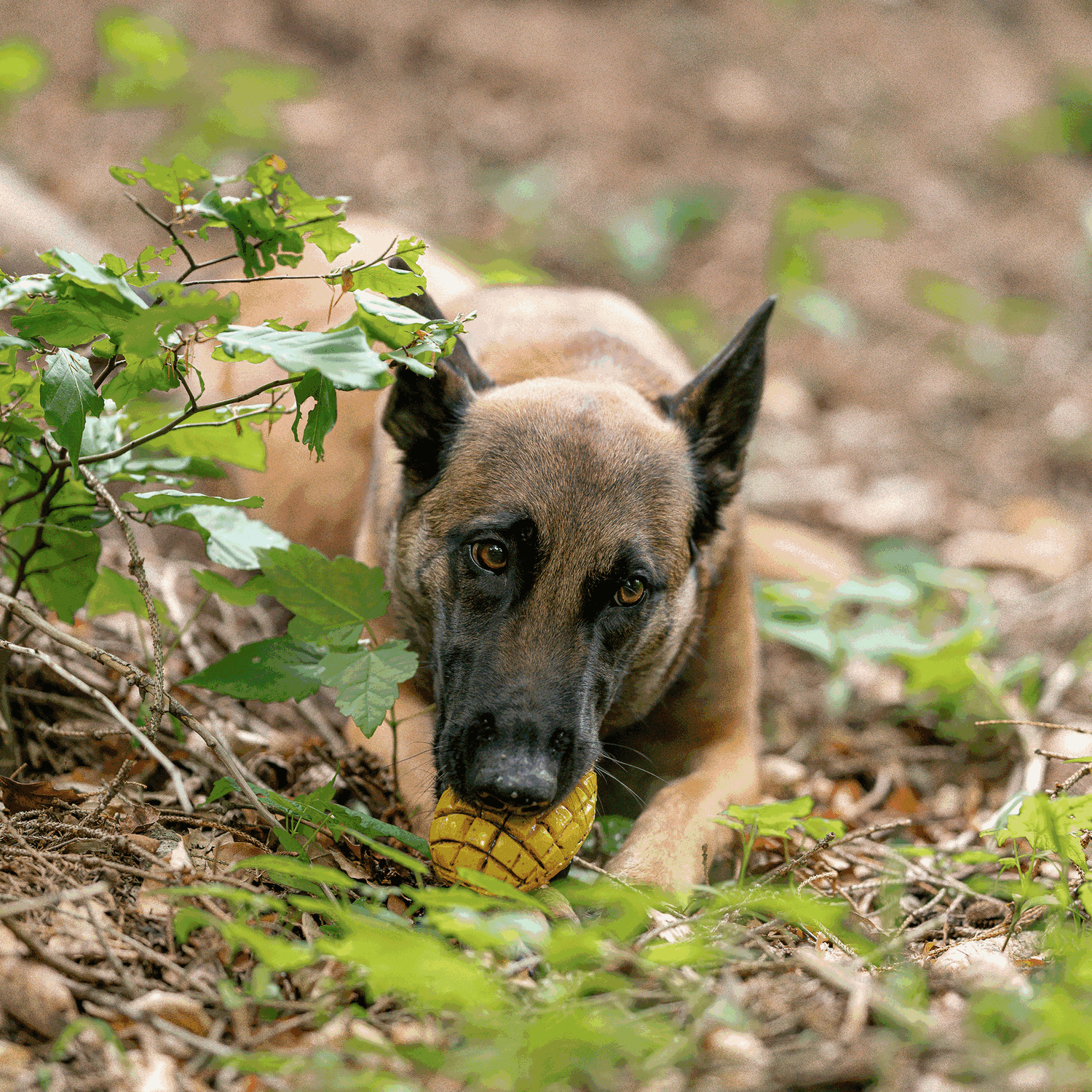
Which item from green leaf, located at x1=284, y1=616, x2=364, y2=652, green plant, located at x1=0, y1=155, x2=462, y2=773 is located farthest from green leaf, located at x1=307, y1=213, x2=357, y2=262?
green leaf, located at x1=284, y1=616, x2=364, y2=652

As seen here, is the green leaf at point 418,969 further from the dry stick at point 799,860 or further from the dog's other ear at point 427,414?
the dog's other ear at point 427,414

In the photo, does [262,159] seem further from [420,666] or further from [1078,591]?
[1078,591]

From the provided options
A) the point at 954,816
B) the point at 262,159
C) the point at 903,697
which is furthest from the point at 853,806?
the point at 262,159

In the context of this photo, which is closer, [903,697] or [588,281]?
Answer: [903,697]

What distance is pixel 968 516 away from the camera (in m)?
6.24

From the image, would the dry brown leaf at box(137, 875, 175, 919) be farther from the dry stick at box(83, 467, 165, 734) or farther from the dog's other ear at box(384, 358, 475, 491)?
the dog's other ear at box(384, 358, 475, 491)

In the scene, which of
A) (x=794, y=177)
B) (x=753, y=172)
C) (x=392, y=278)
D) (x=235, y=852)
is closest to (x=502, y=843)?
(x=235, y=852)

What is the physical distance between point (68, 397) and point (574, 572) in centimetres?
133

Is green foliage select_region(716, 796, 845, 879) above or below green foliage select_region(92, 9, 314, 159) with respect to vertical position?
below

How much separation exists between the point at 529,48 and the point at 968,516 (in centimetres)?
613

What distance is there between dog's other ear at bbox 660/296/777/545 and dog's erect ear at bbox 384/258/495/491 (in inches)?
29.1

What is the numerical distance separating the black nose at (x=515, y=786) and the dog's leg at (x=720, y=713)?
2.74ft

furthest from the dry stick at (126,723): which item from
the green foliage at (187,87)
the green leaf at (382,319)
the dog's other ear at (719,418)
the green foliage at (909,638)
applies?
the green foliage at (187,87)

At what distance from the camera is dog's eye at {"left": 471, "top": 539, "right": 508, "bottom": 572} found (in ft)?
9.40
